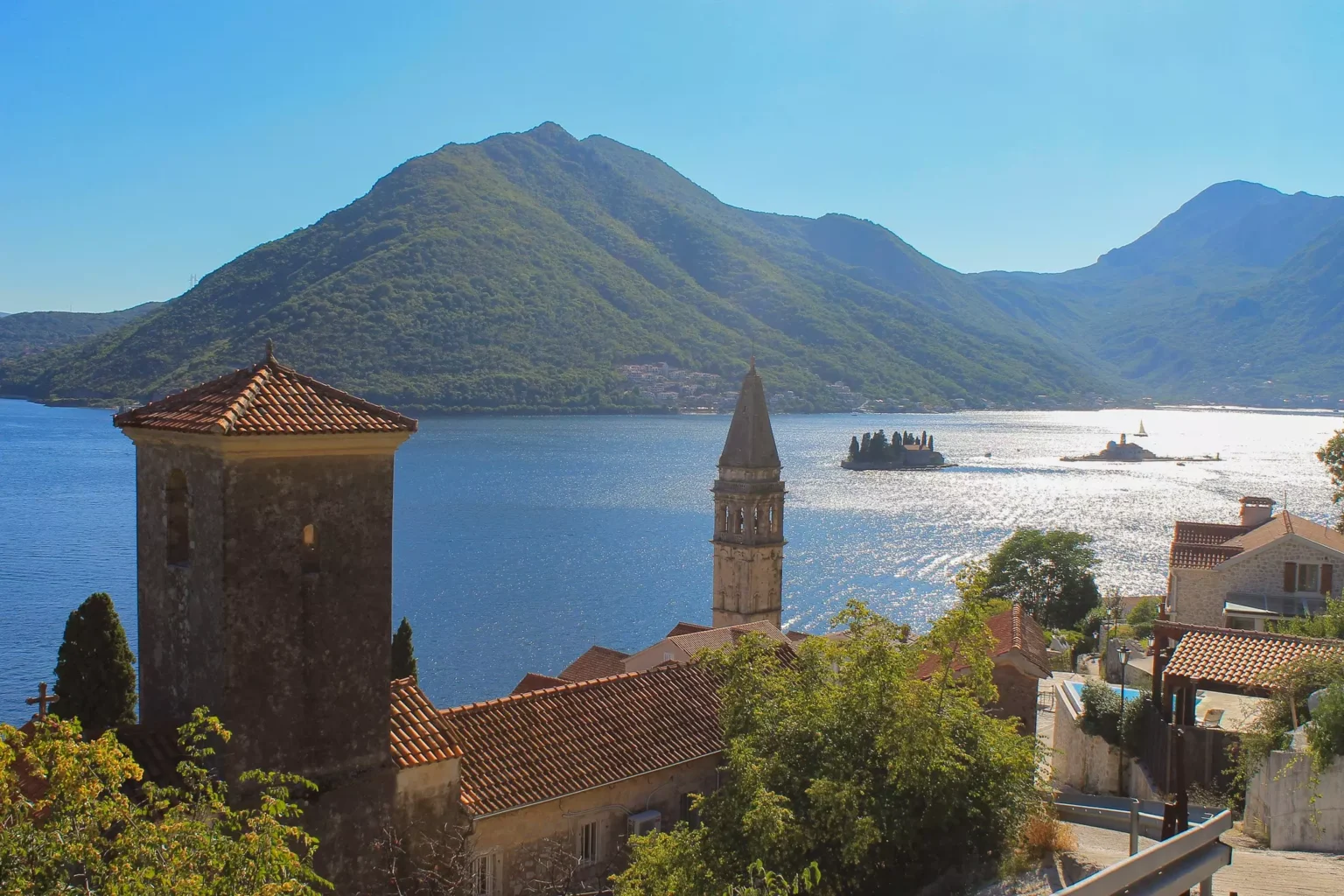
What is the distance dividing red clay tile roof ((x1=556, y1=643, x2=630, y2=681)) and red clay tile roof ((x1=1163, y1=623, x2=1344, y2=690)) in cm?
1220

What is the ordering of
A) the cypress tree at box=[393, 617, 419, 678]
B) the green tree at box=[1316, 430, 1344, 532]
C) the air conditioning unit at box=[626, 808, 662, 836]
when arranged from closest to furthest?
the air conditioning unit at box=[626, 808, 662, 836] < the cypress tree at box=[393, 617, 419, 678] < the green tree at box=[1316, 430, 1344, 532]

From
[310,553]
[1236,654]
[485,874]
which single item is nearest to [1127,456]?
[1236,654]

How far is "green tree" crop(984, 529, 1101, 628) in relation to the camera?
47972 millimetres

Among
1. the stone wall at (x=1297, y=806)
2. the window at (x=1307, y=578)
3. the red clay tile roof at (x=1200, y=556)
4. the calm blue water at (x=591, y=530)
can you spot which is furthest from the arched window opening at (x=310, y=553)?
the calm blue water at (x=591, y=530)

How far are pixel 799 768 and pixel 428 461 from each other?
129 metres

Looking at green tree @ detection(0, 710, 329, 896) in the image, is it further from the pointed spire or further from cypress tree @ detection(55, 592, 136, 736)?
the pointed spire

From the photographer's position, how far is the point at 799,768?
11398mm

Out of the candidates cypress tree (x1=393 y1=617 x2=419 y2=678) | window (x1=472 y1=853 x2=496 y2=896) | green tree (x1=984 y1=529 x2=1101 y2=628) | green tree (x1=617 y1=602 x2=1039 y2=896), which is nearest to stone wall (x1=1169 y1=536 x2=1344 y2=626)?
green tree (x1=984 y1=529 x2=1101 y2=628)

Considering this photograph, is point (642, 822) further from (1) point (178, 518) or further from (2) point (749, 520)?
(2) point (749, 520)

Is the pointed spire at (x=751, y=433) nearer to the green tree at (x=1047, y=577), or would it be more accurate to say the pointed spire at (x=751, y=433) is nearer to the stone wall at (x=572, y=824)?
the green tree at (x=1047, y=577)

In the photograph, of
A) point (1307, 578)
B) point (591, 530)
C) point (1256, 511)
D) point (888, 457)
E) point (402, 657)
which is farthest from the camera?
point (888, 457)

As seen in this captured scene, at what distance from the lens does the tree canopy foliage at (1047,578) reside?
47906 mm

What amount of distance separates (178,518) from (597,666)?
16223 millimetres

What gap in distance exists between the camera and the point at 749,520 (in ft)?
117
